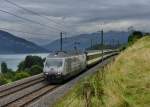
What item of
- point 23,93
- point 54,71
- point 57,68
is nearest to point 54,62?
point 57,68

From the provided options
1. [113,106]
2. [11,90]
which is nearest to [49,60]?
[11,90]

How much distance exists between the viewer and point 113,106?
13852 mm

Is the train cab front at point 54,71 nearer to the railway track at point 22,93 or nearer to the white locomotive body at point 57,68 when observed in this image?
the white locomotive body at point 57,68

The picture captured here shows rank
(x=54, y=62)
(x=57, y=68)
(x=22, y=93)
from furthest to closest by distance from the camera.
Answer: (x=54, y=62) < (x=57, y=68) < (x=22, y=93)

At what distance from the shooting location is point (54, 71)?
133 feet

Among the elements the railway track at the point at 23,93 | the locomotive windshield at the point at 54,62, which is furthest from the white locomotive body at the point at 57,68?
the railway track at the point at 23,93

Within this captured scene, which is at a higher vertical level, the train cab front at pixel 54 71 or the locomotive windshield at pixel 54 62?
the locomotive windshield at pixel 54 62

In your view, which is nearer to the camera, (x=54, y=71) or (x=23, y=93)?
(x=23, y=93)

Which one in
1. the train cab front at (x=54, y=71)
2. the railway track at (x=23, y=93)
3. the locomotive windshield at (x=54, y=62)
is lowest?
the railway track at (x=23, y=93)

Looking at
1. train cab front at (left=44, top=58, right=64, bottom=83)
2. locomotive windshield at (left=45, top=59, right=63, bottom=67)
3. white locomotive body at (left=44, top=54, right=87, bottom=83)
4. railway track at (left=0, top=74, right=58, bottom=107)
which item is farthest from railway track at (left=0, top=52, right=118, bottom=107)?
locomotive windshield at (left=45, top=59, right=63, bottom=67)

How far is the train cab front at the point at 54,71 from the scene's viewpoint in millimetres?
40409

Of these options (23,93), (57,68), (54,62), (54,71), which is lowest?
(23,93)

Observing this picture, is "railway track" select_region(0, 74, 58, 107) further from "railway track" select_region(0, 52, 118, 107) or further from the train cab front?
the train cab front

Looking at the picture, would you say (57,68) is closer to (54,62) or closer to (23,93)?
(54,62)
